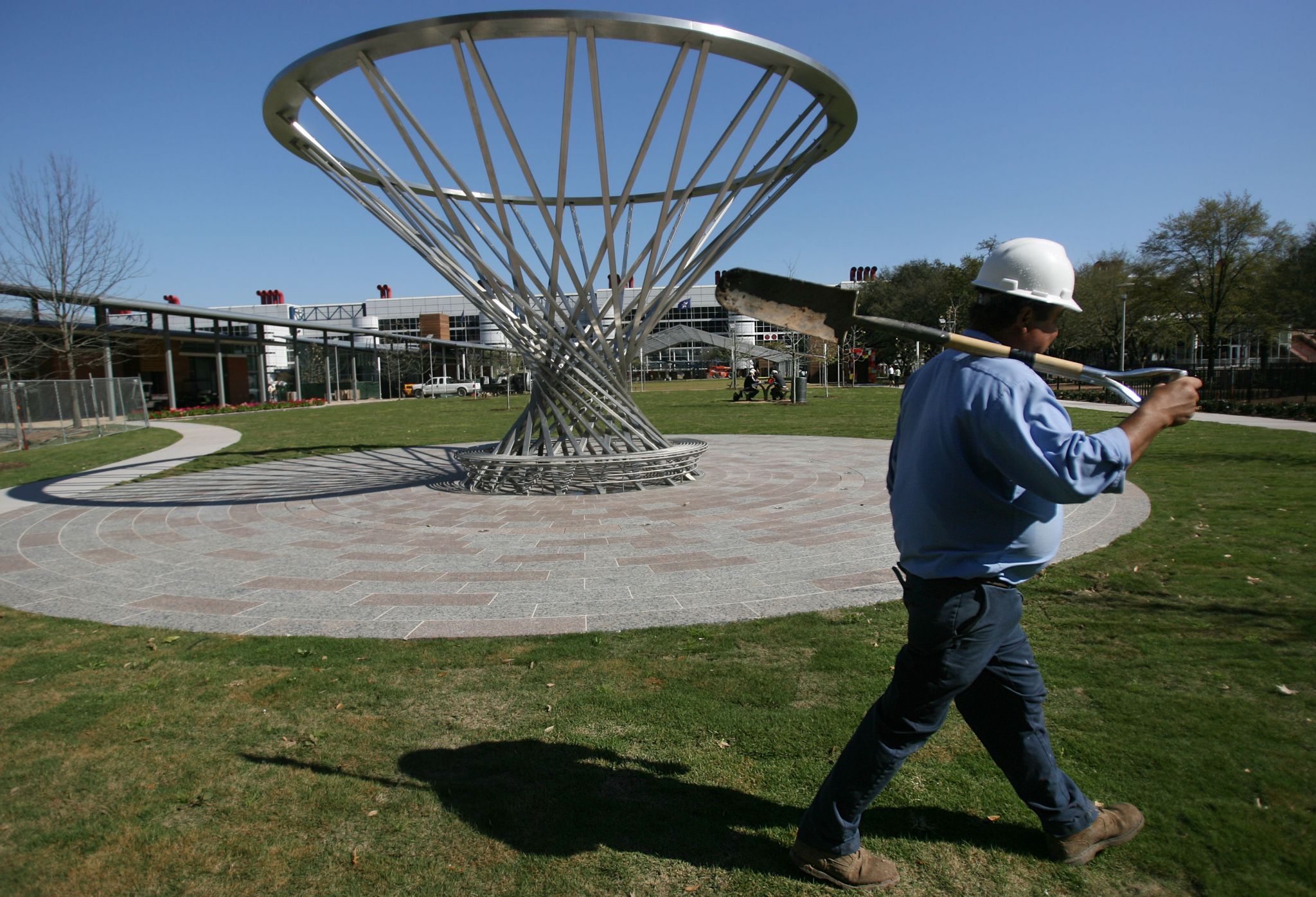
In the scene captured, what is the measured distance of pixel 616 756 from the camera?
3541 millimetres

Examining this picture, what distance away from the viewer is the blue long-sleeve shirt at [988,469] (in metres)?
2.15

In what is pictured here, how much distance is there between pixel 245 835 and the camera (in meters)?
3.01

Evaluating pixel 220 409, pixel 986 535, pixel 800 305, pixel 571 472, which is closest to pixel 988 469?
pixel 986 535

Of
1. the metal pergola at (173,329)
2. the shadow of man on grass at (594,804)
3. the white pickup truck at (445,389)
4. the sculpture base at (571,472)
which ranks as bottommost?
the shadow of man on grass at (594,804)

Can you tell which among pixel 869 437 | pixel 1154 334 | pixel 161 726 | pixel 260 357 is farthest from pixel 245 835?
pixel 1154 334

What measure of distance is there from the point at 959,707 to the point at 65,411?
93.9ft

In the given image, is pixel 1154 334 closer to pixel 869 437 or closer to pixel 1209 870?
pixel 869 437

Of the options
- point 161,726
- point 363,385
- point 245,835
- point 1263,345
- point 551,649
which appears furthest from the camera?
point 363,385

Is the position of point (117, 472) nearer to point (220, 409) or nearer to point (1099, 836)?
point (1099, 836)

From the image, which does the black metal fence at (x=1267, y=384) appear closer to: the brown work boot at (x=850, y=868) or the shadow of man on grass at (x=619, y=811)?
the shadow of man on grass at (x=619, y=811)

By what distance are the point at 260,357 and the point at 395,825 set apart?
47632 mm

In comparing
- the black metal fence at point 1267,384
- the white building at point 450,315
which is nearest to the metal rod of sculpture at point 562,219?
the black metal fence at point 1267,384

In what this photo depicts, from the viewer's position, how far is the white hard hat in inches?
94.7

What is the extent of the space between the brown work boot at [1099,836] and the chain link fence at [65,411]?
2460 centimetres
